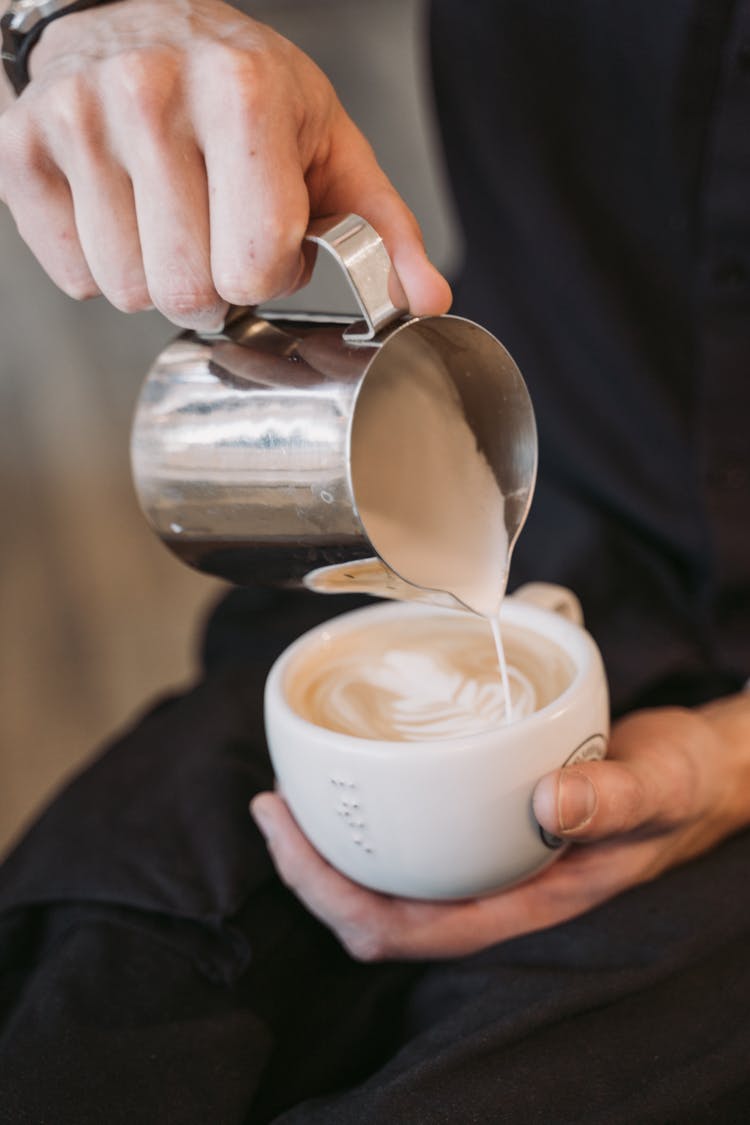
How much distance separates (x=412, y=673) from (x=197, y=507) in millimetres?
195

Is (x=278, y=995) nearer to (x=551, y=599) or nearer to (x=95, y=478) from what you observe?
(x=551, y=599)

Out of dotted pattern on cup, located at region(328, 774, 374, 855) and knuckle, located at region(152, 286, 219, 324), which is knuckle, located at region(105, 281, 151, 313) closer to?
knuckle, located at region(152, 286, 219, 324)

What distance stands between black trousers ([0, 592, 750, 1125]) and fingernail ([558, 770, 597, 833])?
90 millimetres

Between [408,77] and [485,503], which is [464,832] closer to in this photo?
[485,503]

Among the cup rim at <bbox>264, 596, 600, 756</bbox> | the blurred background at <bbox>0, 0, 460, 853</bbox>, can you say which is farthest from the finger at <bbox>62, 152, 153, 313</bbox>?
the blurred background at <bbox>0, 0, 460, 853</bbox>

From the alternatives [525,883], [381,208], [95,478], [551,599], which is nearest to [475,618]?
[551,599]

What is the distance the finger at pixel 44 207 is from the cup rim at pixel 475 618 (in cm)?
28

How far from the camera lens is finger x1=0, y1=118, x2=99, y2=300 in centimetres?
65

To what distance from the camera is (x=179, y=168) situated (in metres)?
0.61

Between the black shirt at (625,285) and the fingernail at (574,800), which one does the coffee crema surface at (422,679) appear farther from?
the black shirt at (625,285)

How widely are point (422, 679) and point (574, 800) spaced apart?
16 cm

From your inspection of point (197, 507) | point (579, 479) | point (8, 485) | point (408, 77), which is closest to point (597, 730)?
point (197, 507)

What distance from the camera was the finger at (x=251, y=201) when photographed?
1.95 ft

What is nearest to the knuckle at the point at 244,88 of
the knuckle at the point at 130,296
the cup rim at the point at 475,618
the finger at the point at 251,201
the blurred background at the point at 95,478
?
the finger at the point at 251,201
